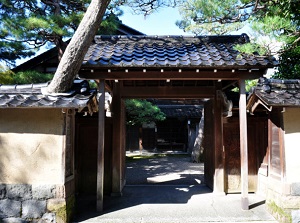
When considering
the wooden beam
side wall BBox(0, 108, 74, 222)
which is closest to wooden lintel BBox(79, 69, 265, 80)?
the wooden beam

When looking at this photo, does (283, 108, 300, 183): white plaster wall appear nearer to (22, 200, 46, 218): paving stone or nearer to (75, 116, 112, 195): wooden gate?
(75, 116, 112, 195): wooden gate

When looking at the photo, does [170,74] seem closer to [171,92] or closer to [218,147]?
[171,92]

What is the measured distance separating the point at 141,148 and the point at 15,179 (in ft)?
49.5

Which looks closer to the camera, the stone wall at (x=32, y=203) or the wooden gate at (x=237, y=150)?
the stone wall at (x=32, y=203)

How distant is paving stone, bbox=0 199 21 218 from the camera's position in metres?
4.95

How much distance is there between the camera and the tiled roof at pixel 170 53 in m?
5.32

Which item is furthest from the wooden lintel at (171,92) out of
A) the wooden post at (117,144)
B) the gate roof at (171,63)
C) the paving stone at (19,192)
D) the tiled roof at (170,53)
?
the paving stone at (19,192)

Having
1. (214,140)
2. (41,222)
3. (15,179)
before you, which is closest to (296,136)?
(214,140)

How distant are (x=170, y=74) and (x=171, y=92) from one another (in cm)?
157

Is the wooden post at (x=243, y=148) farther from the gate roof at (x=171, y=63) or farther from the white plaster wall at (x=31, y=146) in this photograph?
the white plaster wall at (x=31, y=146)

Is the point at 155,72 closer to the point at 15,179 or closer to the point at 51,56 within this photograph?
the point at 15,179

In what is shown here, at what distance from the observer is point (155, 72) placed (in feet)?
18.5

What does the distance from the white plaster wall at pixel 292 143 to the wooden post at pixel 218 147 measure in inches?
Answer: 79.4

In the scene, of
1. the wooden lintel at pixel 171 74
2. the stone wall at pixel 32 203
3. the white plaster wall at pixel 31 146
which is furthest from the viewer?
the wooden lintel at pixel 171 74
